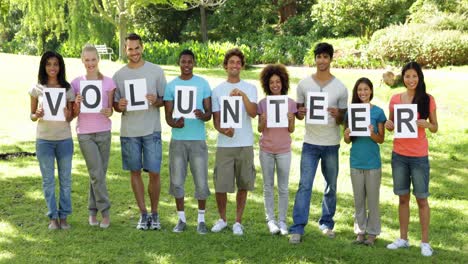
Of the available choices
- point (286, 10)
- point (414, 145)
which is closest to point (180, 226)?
point (414, 145)

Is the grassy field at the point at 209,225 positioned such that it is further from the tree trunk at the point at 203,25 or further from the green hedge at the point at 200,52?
the tree trunk at the point at 203,25

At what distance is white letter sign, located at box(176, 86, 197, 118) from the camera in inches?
219

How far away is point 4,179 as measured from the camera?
8320mm

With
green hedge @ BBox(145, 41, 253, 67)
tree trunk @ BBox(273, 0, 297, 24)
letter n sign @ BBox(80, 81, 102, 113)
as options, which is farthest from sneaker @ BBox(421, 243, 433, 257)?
tree trunk @ BBox(273, 0, 297, 24)

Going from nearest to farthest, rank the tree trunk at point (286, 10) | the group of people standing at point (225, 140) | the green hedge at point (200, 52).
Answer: the group of people standing at point (225, 140) → the green hedge at point (200, 52) → the tree trunk at point (286, 10)

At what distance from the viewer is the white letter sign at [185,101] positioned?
18.3 feet

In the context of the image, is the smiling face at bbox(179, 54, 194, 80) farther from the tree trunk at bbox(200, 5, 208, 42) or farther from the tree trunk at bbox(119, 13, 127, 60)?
the tree trunk at bbox(200, 5, 208, 42)

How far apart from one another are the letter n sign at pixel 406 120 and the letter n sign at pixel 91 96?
2.72 m

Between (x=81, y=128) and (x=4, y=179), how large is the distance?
3137mm

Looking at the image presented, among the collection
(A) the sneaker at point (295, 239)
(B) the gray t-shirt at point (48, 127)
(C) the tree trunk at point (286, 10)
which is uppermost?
(C) the tree trunk at point (286, 10)

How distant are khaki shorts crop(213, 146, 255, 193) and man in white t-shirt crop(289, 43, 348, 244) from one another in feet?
1.65

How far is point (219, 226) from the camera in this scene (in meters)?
5.96

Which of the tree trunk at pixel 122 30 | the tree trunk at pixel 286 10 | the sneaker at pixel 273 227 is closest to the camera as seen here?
the sneaker at pixel 273 227

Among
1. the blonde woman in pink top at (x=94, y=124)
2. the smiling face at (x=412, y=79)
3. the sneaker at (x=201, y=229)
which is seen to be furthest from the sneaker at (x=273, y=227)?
the smiling face at (x=412, y=79)
